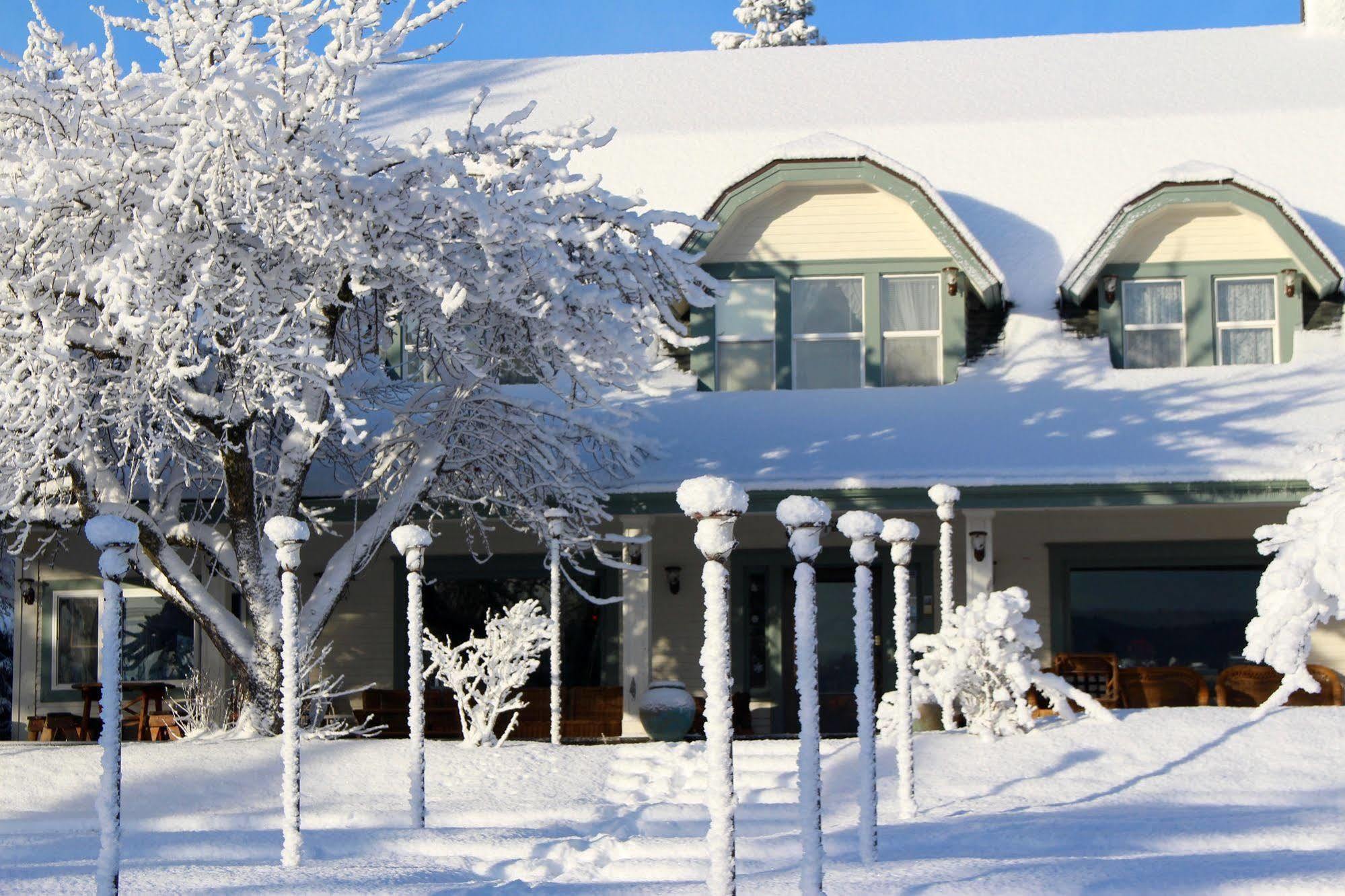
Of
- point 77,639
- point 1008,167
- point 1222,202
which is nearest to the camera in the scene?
point 1222,202

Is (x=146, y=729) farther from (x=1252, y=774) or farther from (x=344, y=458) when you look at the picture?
(x=1252, y=774)

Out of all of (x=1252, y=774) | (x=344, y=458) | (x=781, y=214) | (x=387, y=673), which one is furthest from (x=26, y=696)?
(x=1252, y=774)

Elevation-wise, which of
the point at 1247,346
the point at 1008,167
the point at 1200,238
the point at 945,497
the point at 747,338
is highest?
the point at 1008,167

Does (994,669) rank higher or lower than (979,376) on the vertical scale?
lower

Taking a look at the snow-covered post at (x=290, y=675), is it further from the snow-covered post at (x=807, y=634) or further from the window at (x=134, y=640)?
the window at (x=134, y=640)

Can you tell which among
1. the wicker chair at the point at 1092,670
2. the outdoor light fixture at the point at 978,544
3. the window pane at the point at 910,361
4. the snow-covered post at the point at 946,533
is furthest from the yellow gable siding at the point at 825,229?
the snow-covered post at the point at 946,533

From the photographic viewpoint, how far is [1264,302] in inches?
633

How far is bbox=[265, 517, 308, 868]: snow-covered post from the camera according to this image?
28.6 ft

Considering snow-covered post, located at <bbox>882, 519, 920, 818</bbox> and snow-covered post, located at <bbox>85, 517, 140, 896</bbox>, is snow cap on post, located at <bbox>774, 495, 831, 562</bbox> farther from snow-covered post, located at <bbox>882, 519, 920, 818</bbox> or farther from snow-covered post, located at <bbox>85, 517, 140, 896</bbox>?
snow-covered post, located at <bbox>85, 517, 140, 896</bbox>

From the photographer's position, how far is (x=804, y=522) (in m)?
7.05

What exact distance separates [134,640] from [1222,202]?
12.0m

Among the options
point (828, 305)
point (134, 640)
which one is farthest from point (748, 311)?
point (134, 640)

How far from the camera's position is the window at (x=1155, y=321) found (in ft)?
53.0

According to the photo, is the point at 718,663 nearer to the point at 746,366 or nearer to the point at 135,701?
the point at 746,366
